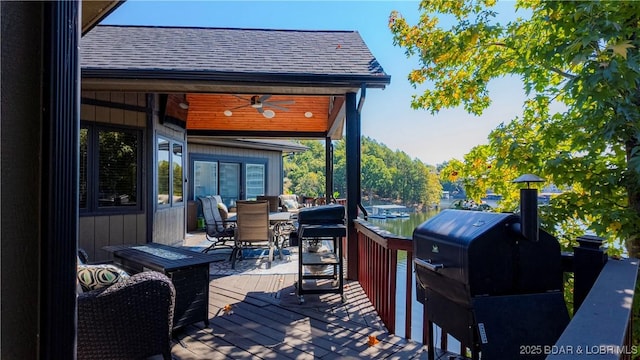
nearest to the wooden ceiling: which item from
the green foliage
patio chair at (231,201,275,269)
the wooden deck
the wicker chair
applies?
patio chair at (231,201,275,269)

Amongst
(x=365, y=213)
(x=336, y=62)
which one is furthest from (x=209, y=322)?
(x=336, y=62)

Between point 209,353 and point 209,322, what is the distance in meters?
0.58

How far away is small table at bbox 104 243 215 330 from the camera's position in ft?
9.09

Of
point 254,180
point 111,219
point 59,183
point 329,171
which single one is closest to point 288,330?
point 59,183

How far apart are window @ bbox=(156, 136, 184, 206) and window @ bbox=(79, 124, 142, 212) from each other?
1.54ft

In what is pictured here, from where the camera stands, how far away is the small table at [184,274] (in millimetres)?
2771

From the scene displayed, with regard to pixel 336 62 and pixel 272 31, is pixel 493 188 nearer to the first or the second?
pixel 336 62

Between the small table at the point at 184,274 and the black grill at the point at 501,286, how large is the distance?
6.75 ft

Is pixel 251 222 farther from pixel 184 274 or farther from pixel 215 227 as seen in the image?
pixel 184 274

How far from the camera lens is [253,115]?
7.95 meters

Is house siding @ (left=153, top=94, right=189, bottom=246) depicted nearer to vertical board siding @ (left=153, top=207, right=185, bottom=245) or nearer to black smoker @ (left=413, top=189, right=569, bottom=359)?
vertical board siding @ (left=153, top=207, right=185, bottom=245)

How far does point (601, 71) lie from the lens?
2.51m

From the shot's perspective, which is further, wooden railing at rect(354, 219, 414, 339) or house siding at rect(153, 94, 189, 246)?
house siding at rect(153, 94, 189, 246)

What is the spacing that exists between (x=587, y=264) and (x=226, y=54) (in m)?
4.93
